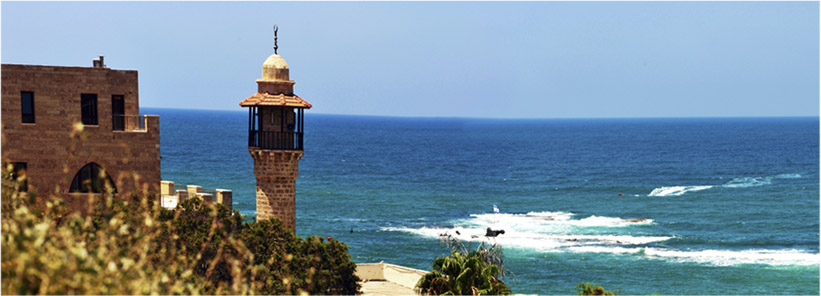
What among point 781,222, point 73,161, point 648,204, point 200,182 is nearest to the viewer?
point 73,161

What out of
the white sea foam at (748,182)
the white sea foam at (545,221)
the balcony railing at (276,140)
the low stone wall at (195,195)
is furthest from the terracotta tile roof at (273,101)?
the white sea foam at (748,182)

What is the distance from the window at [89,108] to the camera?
33.0 meters

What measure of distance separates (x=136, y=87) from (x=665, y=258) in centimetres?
5110

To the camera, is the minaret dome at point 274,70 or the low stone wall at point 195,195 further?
the minaret dome at point 274,70

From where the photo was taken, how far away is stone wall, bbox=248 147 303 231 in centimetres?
3525

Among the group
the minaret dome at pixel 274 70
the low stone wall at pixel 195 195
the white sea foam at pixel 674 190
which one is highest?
the minaret dome at pixel 274 70

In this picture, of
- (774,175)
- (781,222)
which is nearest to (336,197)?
(781,222)

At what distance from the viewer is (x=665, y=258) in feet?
247

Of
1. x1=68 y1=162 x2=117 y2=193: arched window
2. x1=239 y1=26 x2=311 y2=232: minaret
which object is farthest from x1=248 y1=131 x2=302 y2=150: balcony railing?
x1=68 y1=162 x2=117 y2=193: arched window

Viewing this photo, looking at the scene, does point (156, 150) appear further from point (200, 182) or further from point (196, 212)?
point (200, 182)

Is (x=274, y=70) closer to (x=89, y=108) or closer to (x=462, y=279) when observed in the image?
(x=89, y=108)

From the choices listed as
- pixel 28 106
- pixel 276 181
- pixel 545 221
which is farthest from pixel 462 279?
pixel 545 221

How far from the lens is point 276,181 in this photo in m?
35.3

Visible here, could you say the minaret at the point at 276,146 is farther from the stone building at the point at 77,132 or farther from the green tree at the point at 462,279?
the green tree at the point at 462,279
